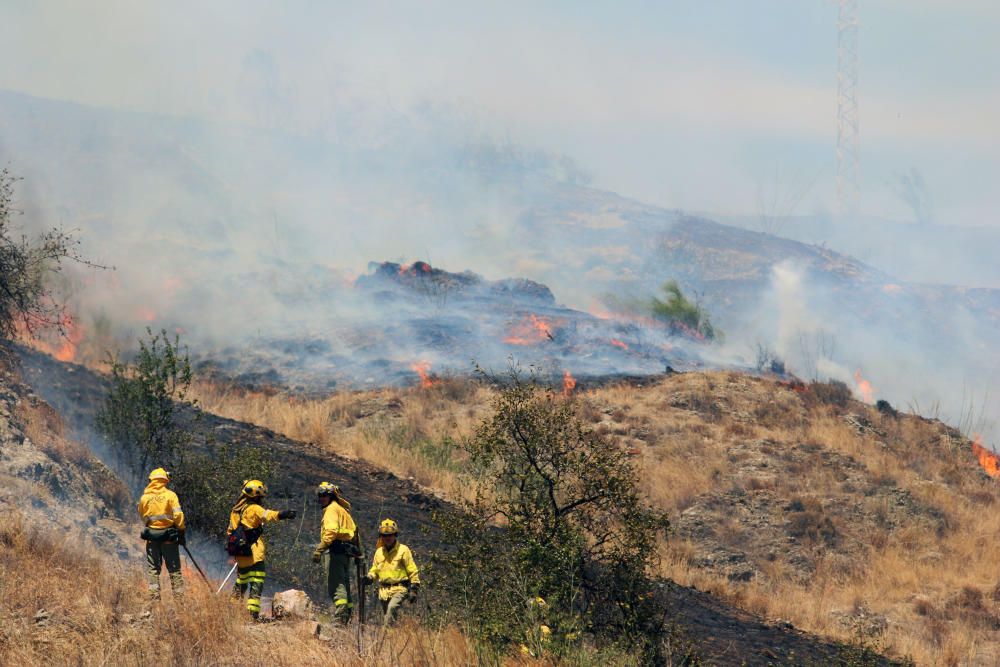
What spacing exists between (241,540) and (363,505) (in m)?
7.84

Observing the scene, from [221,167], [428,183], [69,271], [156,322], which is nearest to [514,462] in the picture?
[156,322]

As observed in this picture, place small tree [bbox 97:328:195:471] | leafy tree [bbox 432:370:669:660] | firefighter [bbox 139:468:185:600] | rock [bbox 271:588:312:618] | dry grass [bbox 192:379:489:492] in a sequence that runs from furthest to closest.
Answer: dry grass [bbox 192:379:489:492] < small tree [bbox 97:328:195:471] < leafy tree [bbox 432:370:669:660] < firefighter [bbox 139:468:185:600] < rock [bbox 271:588:312:618]

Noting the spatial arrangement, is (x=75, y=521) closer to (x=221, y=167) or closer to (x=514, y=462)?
(x=514, y=462)

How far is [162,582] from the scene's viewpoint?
33.6ft

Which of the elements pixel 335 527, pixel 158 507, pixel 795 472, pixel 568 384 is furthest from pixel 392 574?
pixel 568 384

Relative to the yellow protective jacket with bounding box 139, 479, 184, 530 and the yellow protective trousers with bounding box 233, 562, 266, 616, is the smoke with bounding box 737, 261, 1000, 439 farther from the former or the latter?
the yellow protective jacket with bounding box 139, 479, 184, 530

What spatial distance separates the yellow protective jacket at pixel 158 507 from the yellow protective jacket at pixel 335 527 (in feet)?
4.37

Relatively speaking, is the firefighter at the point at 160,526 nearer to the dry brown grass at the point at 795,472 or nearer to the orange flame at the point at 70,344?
the dry brown grass at the point at 795,472

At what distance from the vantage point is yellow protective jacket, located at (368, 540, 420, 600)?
9984 mm

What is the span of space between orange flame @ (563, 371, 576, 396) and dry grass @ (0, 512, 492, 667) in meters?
19.7

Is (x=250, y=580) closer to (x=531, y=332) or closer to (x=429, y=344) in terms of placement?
(x=429, y=344)

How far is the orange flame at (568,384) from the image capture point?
28.7 metres

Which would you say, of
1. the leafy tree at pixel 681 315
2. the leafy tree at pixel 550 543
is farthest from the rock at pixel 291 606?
the leafy tree at pixel 681 315

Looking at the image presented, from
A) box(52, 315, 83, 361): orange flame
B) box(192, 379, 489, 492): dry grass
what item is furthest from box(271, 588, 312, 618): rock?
box(52, 315, 83, 361): orange flame
